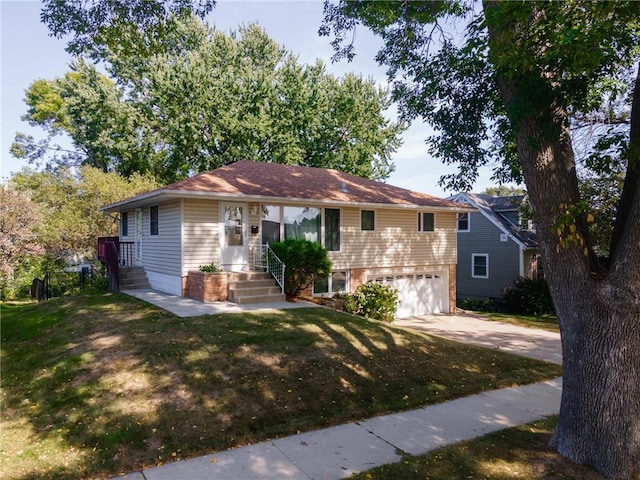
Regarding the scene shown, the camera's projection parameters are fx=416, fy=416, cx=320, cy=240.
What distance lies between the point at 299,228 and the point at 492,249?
1337 centimetres

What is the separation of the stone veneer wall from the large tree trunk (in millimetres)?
8932

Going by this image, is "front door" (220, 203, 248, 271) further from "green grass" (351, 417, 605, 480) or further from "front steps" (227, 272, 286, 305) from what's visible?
"green grass" (351, 417, 605, 480)

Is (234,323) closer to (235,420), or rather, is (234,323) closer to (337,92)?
(235,420)

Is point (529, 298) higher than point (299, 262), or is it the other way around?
point (299, 262)

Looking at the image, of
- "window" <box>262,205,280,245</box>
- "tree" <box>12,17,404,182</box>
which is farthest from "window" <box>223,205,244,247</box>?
"tree" <box>12,17,404,182</box>

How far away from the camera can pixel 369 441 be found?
4895mm

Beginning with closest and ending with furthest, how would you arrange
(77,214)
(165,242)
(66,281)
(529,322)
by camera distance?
1. (165,242)
2. (529,322)
3. (77,214)
4. (66,281)

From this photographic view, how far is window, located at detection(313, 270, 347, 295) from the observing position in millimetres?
14492

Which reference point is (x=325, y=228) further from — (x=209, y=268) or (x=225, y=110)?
(x=225, y=110)

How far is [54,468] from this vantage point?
13.7ft

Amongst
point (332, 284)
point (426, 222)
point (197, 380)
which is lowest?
point (197, 380)

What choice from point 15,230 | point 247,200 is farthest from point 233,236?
point 15,230

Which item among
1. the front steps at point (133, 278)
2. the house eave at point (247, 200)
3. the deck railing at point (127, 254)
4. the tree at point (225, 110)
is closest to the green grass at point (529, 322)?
the house eave at point (247, 200)

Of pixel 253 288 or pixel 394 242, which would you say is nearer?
pixel 253 288
